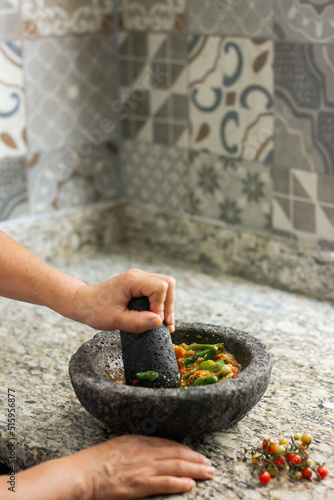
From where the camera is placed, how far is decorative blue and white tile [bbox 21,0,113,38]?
6.52ft

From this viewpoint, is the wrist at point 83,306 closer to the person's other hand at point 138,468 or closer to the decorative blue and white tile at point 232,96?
the person's other hand at point 138,468

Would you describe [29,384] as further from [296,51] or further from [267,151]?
[296,51]

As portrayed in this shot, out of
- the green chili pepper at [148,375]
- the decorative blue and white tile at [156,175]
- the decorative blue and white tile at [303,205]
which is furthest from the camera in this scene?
the decorative blue and white tile at [156,175]

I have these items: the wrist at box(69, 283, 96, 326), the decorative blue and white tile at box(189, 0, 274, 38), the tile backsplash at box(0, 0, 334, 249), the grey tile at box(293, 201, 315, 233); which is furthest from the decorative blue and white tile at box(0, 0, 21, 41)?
the wrist at box(69, 283, 96, 326)

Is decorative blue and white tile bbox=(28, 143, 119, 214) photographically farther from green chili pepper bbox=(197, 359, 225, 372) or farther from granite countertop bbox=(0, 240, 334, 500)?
green chili pepper bbox=(197, 359, 225, 372)

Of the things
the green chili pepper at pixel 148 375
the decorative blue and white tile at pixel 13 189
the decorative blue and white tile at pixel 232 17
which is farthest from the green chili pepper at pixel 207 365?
the decorative blue and white tile at pixel 13 189

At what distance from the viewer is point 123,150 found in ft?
7.52

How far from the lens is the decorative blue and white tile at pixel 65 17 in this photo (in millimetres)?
1988

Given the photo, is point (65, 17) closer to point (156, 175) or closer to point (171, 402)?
point (156, 175)

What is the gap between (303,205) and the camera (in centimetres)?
177

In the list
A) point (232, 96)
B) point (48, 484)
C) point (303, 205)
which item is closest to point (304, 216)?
point (303, 205)

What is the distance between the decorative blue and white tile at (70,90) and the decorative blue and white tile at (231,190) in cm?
37

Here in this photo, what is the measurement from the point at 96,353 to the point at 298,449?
369mm

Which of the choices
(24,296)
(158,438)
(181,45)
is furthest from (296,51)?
(158,438)
